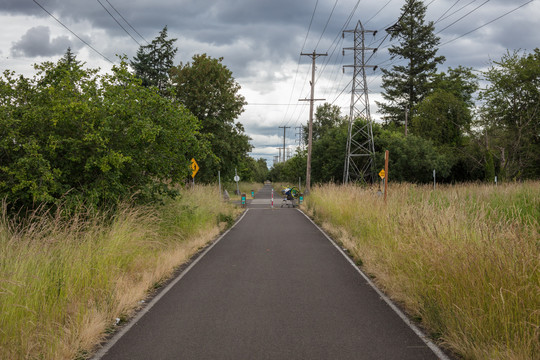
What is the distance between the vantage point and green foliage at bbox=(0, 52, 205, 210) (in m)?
9.62

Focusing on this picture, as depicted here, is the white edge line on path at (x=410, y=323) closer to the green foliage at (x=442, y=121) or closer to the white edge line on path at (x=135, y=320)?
the white edge line on path at (x=135, y=320)

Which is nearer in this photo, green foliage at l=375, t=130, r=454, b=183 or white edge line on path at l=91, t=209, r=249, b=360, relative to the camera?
white edge line on path at l=91, t=209, r=249, b=360

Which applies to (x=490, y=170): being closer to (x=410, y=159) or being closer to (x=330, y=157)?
(x=410, y=159)

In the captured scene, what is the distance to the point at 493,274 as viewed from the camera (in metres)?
5.23

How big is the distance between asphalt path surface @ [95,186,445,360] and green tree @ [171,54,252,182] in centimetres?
3112

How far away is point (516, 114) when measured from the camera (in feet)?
136

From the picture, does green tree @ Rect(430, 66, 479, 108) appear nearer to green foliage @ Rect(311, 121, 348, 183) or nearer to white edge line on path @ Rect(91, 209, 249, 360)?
green foliage @ Rect(311, 121, 348, 183)

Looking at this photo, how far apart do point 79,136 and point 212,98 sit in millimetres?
30897

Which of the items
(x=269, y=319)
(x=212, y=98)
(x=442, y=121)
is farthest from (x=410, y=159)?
(x=269, y=319)

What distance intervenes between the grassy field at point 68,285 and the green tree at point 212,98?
30.8 metres

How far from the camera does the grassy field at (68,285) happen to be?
4.68 m

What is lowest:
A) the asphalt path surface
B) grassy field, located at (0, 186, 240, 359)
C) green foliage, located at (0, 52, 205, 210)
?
the asphalt path surface

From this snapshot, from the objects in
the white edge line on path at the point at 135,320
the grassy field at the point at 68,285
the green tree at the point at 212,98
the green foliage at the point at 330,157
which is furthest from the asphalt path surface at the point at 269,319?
the green foliage at the point at 330,157

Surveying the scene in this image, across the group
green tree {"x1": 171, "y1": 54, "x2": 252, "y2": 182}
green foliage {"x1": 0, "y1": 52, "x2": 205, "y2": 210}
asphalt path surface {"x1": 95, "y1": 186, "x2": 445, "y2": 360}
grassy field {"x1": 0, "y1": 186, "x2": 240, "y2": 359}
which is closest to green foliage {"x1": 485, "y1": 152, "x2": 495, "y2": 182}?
green tree {"x1": 171, "y1": 54, "x2": 252, "y2": 182}
